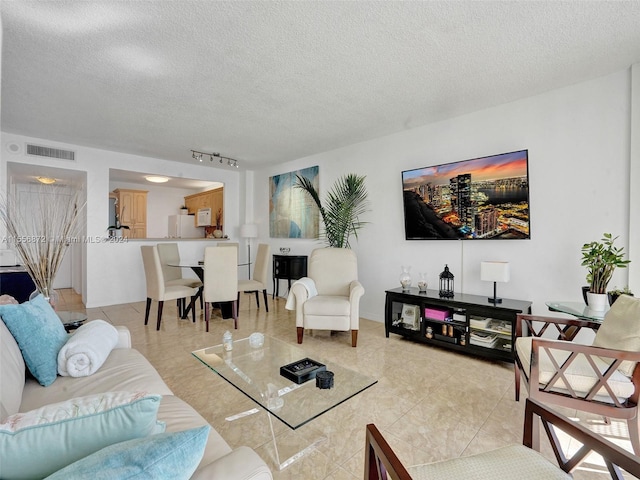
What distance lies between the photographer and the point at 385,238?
428 cm

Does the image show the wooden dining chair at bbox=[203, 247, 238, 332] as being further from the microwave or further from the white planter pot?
the microwave

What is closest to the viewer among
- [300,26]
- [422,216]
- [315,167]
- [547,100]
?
[300,26]

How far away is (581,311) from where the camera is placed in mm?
2379

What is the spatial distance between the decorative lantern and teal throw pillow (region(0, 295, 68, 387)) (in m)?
3.12

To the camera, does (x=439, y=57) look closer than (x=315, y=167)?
Yes

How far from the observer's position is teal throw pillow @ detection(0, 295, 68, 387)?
5.09 feet

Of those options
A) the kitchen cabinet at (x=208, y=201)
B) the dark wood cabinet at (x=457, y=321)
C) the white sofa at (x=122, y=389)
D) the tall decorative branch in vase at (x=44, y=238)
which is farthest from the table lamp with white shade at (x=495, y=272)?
the kitchen cabinet at (x=208, y=201)

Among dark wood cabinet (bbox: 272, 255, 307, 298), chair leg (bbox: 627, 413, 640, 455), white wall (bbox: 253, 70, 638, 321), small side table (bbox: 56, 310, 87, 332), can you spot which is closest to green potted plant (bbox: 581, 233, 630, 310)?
white wall (bbox: 253, 70, 638, 321)

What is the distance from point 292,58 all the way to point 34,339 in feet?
7.82

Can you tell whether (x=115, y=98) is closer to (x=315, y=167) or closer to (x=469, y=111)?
(x=315, y=167)

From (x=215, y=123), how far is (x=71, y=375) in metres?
3.05

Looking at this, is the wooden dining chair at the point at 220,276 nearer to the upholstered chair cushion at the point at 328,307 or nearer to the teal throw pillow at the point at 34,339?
the upholstered chair cushion at the point at 328,307

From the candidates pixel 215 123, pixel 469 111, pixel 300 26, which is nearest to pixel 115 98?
pixel 215 123

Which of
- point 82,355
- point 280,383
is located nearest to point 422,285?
point 280,383
